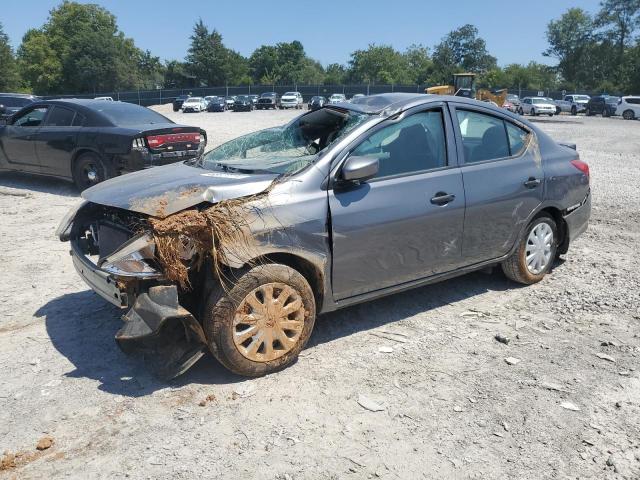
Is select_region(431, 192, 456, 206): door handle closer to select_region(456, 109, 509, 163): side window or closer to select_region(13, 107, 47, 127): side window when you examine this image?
select_region(456, 109, 509, 163): side window

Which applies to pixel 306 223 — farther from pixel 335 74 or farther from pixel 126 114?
pixel 335 74

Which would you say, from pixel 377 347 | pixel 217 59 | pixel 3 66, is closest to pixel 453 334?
pixel 377 347

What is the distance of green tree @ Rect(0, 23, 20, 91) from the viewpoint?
63906 mm

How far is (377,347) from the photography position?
4.11 m

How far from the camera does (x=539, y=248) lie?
521 centimetres

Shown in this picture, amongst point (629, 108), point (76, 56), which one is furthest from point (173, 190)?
point (76, 56)

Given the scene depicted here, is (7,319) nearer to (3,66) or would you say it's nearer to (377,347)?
(377,347)

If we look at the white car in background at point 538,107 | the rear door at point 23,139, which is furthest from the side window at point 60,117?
Answer: the white car in background at point 538,107

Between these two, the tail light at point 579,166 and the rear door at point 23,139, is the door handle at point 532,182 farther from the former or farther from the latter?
the rear door at point 23,139

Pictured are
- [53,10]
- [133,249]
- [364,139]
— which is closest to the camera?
[133,249]

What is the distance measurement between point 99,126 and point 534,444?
26.0 feet

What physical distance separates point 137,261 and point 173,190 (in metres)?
0.55

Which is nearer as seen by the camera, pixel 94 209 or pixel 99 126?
pixel 94 209

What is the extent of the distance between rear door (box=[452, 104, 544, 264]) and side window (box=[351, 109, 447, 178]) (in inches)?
8.1
